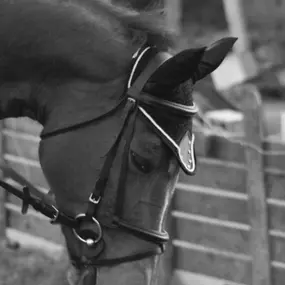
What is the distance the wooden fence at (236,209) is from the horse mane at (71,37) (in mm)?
1751

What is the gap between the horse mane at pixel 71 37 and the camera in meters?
1.72

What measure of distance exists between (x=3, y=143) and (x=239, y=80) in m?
4.89

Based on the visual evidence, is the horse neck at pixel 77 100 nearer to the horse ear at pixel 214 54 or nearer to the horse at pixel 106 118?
the horse at pixel 106 118

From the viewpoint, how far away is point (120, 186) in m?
1.67

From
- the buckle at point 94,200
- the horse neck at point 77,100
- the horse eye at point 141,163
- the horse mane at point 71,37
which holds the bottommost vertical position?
the buckle at point 94,200

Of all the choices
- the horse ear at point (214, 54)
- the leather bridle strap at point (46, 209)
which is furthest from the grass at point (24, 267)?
the horse ear at point (214, 54)

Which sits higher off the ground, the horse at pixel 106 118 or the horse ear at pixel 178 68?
the horse ear at pixel 178 68

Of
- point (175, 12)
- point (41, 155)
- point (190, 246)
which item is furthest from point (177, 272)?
point (175, 12)

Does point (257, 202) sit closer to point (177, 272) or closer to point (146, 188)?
point (177, 272)

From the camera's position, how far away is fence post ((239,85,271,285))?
3.38 m

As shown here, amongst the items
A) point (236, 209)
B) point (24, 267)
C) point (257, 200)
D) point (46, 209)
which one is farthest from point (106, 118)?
point (24, 267)

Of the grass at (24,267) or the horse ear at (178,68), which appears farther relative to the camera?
the grass at (24,267)

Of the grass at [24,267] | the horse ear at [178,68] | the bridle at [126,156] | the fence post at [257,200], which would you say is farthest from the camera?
the grass at [24,267]

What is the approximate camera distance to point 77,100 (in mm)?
1729
